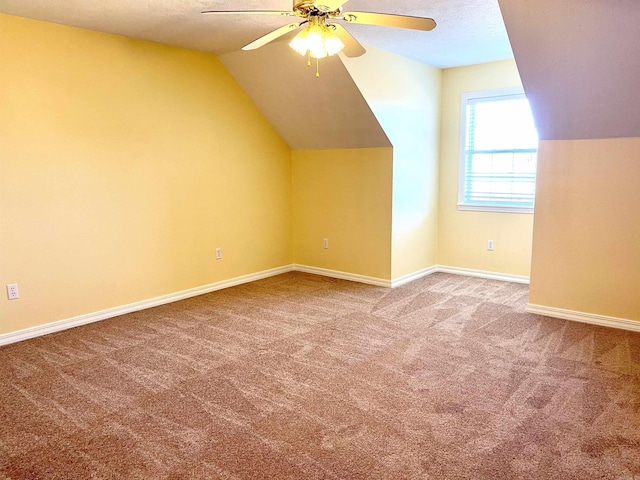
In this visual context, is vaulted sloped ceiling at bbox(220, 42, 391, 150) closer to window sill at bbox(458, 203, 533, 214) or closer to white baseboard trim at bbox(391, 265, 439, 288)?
window sill at bbox(458, 203, 533, 214)

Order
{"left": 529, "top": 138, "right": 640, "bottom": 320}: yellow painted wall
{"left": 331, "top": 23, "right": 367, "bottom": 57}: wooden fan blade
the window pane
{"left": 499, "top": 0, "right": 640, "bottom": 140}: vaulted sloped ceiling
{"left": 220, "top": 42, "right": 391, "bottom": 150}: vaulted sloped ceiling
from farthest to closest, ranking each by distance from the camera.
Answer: the window pane
{"left": 220, "top": 42, "right": 391, "bottom": 150}: vaulted sloped ceiling
{"left": 529, "top": 138, "right": 640, "bottom": 320}: yellow painted wall
{"left": 499, "top": 0, "right": 640, "bottom": 140}: vaulted sloped ceiling
{"left": 331, "top": 23, "right": 367, "bottom": 57}: wooden fan blade

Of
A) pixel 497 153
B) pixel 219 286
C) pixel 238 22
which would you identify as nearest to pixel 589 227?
pixel 497 153

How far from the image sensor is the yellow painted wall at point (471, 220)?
5.05 meters

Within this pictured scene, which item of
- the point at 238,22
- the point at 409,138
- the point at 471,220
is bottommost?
the point at 471,220

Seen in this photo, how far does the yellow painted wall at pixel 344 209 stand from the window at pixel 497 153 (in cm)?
116

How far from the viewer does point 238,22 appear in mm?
3477

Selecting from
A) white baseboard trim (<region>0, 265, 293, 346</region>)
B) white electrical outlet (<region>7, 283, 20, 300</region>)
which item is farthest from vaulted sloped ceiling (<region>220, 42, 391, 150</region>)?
white electrical outlet (<region>7, 283, 20, 300</region>)

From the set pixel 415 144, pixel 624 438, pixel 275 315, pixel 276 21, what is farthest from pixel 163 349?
pixel 415 144

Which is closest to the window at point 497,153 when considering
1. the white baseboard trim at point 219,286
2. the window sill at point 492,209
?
the window sill at point 492,209

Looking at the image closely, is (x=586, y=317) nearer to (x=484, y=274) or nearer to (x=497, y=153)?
(x=484, y=274)

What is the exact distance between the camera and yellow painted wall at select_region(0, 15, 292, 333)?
3473 millimetres

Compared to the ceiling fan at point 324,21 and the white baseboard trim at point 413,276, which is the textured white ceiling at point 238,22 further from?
the white baseboard trim at point 413,276

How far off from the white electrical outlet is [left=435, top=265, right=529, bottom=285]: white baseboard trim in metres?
4.31

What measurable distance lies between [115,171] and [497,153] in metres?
3.89
